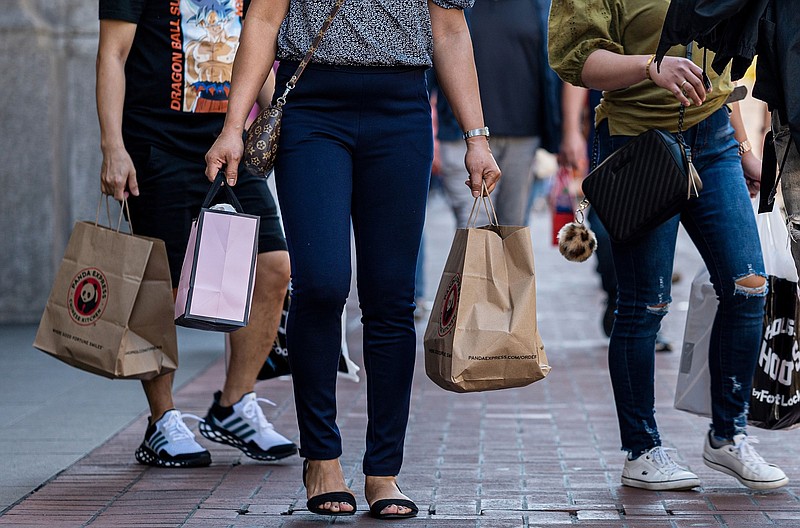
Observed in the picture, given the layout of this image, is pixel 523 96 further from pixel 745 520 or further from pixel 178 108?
pixel 745 520

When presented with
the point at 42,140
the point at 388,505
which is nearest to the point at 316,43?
the point at 388,505

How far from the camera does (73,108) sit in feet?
27.3

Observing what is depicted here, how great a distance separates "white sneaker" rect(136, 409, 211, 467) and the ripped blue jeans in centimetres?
147

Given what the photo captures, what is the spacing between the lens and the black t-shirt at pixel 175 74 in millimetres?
4449

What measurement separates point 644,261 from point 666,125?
433 mm

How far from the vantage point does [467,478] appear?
434 cm

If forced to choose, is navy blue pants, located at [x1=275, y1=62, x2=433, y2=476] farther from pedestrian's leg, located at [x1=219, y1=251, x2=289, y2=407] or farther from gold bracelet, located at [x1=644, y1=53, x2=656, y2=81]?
pedestrian's leg, located at [x1=219, y1=251, x2=289, y2=407]

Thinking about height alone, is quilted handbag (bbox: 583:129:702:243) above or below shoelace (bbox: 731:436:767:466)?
above

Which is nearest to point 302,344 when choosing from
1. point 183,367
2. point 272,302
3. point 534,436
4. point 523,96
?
point 272,302

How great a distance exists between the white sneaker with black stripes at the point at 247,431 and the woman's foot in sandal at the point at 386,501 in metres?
0.88

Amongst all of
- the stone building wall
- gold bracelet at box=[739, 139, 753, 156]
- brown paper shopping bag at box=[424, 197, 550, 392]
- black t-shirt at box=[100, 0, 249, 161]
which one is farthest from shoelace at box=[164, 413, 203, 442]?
the stone building wall

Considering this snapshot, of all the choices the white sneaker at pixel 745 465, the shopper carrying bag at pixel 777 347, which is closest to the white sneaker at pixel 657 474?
the white sneaker at pixel 745 465

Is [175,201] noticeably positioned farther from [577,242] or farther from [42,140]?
[42,140]

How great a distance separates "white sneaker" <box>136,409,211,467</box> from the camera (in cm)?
449
